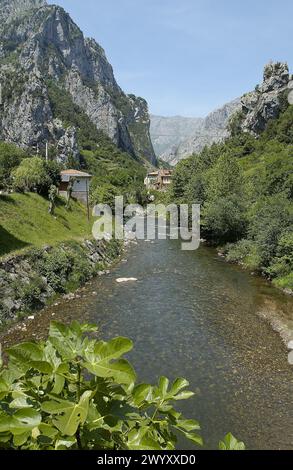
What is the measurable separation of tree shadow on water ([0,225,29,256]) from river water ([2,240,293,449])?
5846 mm

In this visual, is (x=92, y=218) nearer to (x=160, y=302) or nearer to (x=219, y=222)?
(x=219, y=222)

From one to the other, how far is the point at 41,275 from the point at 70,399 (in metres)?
27.5

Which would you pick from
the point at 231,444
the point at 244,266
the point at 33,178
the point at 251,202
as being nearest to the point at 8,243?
the point at 33,178

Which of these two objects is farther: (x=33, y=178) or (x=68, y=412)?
(x=33, y=178)

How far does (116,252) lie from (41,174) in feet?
43.6

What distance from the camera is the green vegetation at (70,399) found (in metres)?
1.94

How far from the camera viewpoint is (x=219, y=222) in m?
48.4

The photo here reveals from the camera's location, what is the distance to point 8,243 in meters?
29.9

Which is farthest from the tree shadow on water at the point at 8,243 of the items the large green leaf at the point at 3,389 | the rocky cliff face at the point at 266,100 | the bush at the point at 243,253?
the rocky cliff face at the point at 266,100

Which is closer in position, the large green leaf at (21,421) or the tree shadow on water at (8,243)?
the large green leaf at (21,421)

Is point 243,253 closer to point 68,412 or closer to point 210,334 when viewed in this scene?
point 210,334

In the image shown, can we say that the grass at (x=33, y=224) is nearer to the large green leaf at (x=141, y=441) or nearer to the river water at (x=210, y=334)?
the river water at (x=210, y=334)

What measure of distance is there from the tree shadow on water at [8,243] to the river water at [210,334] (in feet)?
19.2
